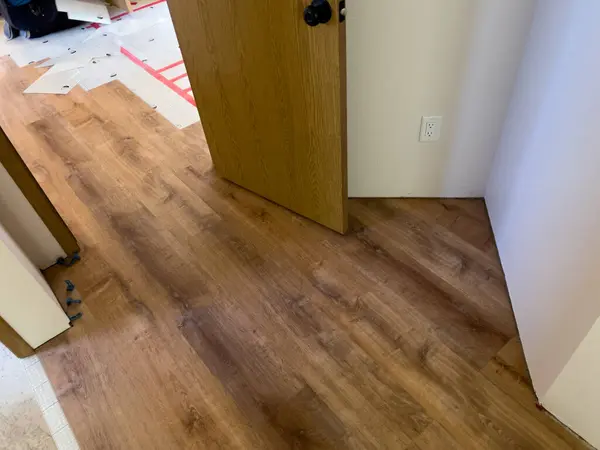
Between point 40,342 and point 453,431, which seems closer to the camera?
point 453,431

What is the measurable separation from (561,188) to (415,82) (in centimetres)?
61

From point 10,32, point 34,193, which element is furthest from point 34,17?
point 34,193

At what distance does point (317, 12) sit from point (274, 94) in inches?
15.5

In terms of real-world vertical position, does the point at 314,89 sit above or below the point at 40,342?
above

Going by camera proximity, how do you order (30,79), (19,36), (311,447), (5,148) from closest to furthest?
(311,447)
(5,148)
(30,79)
(19,36)

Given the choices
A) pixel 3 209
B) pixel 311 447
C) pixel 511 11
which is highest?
pixel 511 11

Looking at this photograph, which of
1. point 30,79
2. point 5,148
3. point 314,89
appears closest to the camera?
point 314,89

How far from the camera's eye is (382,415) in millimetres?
1287

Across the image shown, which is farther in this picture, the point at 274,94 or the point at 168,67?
the point at 168,67

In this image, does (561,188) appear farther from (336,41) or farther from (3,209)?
(3,209)

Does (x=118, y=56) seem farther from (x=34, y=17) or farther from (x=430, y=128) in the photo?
(x=430, y=128)

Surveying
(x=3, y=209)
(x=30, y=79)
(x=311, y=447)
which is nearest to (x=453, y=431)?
(x=311, y=447)

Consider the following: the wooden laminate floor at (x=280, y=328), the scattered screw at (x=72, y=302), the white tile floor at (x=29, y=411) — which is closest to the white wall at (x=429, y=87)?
the wooden laminate floor at (x=280, y=328)

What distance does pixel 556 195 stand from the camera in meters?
1.17
